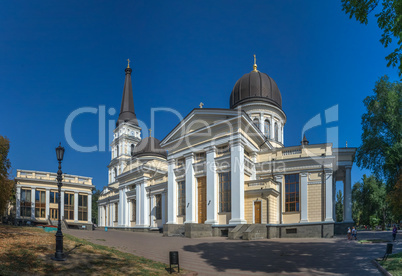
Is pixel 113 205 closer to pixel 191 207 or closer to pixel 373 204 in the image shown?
pixel 191 207

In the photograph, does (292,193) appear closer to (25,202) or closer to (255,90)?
(255,90)

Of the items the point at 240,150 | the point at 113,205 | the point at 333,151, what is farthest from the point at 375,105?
the point at 113,205

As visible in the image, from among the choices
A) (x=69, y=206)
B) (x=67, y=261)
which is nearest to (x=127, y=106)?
(x=69, y=206)

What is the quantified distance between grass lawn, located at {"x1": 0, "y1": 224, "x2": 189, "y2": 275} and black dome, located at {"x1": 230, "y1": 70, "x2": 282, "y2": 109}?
107 feet

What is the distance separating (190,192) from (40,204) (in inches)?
1147

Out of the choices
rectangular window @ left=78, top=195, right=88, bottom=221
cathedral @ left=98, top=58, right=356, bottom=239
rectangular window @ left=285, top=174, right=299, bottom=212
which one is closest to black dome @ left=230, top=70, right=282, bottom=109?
cathedral @ left=98, top=58, right=356, bottom=239

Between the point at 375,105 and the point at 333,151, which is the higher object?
the point at 375,105

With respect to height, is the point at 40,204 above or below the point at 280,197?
below

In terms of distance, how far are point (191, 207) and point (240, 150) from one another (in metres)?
8.11

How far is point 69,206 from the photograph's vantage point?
5253 centimetres

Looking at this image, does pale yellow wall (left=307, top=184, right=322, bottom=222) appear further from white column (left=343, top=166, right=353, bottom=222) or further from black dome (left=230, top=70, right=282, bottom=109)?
black dome (left=230, top=70, right=282, bottom=109)

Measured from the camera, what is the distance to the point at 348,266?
13.5 m

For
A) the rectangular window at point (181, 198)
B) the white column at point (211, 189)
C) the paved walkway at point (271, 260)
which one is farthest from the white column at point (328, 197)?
the rectangular window at point (181, 198)

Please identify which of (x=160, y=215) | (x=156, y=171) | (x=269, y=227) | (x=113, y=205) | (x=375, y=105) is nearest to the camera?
(x=269, y=227)
